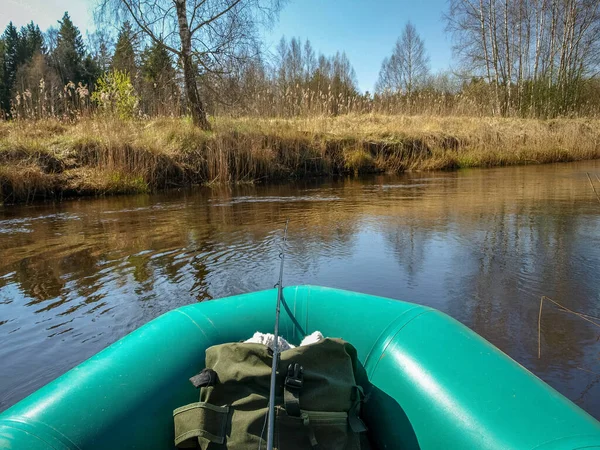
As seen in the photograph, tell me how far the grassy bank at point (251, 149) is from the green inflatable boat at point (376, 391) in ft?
25.0

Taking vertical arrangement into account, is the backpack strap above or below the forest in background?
below

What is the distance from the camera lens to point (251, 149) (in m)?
9.91

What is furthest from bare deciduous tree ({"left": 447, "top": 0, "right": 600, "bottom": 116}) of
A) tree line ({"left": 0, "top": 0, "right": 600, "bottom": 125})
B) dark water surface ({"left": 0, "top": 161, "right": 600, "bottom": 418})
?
dark water surface ({"left": 0, "top": 161, "right": 600, "bottom": 418})

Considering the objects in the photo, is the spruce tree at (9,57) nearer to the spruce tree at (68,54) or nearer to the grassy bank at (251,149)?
the spruce tree at (68,54)

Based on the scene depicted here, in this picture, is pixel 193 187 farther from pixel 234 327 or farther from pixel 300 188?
pixel 234 327

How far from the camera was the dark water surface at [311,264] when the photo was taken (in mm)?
2355

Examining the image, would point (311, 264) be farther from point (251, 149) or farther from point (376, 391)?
point (251, 149)

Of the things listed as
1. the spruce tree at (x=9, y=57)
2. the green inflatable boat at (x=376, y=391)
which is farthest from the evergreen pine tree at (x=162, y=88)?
the spruce tree at (x=9, y=57)

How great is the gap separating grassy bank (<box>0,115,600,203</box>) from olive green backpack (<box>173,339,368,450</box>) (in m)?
7.90

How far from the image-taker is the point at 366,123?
43.5ft

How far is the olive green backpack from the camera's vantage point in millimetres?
1155

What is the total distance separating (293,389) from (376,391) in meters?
0.31

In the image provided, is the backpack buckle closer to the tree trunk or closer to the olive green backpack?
the olive green backpack

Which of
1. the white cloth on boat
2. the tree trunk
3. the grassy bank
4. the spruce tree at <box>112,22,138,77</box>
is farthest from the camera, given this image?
the spruce tree at <box>112,22,138,77</box>
